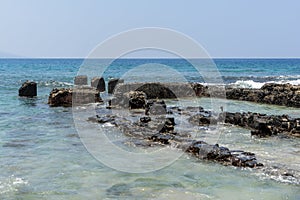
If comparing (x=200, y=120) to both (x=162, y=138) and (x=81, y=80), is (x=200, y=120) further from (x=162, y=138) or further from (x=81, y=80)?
(x=81, y=80)

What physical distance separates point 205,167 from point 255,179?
1345 millimetres

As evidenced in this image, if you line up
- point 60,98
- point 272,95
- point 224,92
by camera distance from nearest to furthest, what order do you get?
point 60,98 < point 272,95 < point 224,92

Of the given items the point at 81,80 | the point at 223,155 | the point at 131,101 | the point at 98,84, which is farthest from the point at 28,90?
the point at 223,155

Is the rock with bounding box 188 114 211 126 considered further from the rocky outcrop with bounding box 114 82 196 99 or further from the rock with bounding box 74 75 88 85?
the rock with bounding box 74 75 88 85

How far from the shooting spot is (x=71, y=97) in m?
22.5

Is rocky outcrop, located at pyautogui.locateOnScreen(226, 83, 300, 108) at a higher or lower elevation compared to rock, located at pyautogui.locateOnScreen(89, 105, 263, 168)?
higher

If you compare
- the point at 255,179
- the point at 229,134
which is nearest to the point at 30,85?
the point at 229,134

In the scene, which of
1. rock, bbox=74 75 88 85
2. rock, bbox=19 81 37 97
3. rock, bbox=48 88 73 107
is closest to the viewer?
rock, bbox=48 88 73 107

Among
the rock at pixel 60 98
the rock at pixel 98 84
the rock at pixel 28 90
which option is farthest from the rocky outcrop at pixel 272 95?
the rock at pixel 28 90

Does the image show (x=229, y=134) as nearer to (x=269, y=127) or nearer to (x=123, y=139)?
(x=269, y=127)

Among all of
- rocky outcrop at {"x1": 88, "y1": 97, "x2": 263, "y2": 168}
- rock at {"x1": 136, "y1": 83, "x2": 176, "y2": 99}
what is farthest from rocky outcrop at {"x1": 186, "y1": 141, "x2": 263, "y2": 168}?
rock at {"x1": 136, "y1": 83, "x2": 176, "y2": 99}

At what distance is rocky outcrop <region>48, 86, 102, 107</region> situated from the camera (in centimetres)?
2195

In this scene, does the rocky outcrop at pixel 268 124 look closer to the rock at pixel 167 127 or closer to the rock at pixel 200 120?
the rock at pixel 200 120

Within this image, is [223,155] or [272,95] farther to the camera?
[272,95]
